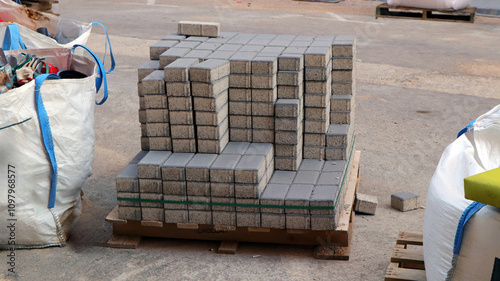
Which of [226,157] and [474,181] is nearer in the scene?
[474,181]

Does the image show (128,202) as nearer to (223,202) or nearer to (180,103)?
(223,202)

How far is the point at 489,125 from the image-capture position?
12.4ft

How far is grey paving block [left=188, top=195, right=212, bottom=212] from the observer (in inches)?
170

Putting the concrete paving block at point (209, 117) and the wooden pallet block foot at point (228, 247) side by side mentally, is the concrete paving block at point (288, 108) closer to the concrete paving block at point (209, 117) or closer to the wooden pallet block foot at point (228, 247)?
the concrete paving block at point (209, 117)

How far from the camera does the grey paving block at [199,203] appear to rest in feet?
14.2

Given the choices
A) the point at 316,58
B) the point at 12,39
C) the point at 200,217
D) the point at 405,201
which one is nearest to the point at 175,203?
the point at 200,217

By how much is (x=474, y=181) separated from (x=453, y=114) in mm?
4644

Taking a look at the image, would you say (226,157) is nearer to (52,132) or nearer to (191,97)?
(191,97)

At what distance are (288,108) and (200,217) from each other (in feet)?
3.46

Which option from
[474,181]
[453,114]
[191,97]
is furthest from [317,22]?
[474,181]


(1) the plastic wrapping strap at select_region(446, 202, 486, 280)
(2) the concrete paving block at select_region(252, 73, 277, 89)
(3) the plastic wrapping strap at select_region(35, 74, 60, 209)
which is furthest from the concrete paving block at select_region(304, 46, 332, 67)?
(3) the plastic wrapping strap at select_region(35, 74, 60, 209)

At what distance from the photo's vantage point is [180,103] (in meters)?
4.33

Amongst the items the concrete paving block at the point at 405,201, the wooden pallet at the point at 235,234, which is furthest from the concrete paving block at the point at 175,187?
the concrete paving block at the point at 405,201

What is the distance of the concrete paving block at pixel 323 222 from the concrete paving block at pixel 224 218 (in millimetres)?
589
